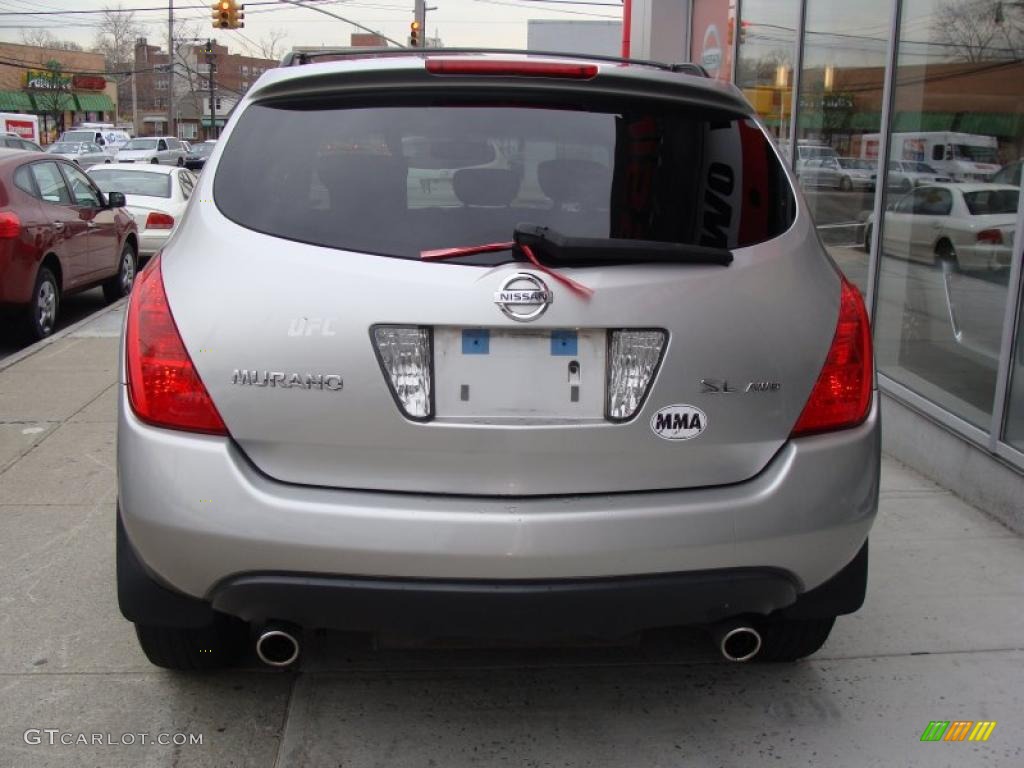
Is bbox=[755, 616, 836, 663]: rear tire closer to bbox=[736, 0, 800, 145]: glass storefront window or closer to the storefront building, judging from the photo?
the storefront building

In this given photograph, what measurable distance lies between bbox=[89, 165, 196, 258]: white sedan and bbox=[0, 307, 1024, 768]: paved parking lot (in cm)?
1014

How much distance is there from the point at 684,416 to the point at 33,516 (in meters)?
3.38

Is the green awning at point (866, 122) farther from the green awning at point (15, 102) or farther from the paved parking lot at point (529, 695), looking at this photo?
the green awning at point (15, 102)

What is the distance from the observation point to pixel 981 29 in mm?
5457

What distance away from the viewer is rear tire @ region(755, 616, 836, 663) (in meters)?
3.20

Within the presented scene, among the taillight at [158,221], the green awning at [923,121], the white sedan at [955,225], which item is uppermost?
the green awning at [923,121]

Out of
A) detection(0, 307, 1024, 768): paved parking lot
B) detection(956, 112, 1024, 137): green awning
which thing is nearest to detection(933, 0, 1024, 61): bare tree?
detection(956, 112, 1024, 137): green awning

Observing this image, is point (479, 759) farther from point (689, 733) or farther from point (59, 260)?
point (59, 260)

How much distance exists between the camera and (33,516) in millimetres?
4641

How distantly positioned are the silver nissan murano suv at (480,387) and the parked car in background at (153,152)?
34.1 meters

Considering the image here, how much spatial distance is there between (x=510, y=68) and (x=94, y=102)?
89.5 metres

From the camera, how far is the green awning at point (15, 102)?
72.9 metres
